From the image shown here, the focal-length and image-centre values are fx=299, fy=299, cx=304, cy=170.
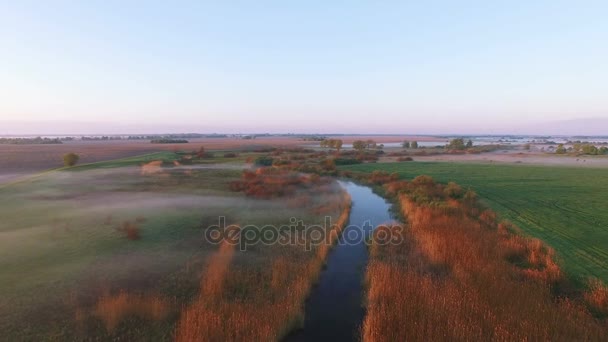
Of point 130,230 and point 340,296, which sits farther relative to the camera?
point 130,230

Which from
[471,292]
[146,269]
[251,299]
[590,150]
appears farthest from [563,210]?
[590,150]

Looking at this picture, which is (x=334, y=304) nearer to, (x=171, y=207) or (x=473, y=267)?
(x=473, y=267)

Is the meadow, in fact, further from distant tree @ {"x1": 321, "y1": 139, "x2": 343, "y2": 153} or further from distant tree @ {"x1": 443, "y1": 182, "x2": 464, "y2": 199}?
distant tree @ {"x1": 321, "y1": 139, "x2": 343, "y2": 153}

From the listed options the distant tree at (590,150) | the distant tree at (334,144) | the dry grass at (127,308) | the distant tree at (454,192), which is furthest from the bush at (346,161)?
the distant tree at (590,150)

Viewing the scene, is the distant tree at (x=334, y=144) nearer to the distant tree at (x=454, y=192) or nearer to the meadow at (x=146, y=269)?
the distant tree at (x=454, y=192)

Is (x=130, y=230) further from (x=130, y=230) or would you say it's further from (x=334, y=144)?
(x=334, y=144)

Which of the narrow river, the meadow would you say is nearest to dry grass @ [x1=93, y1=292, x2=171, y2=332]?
the meadow

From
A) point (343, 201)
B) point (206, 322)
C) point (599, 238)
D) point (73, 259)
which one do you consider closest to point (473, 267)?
A: point (599, 238)
